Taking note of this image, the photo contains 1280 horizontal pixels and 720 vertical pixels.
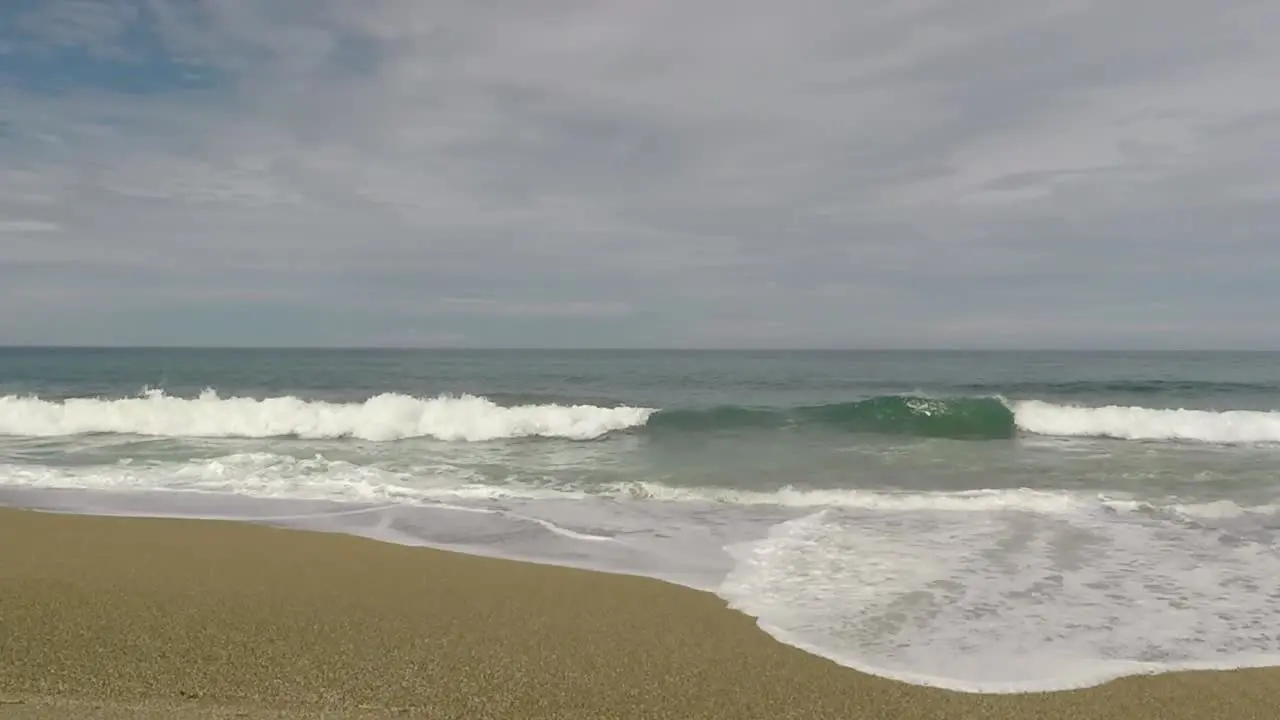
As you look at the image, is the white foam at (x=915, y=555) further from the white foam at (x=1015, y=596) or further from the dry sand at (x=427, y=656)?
the dry sand at (x=427, y=656)

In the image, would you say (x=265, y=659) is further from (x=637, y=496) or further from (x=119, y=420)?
(x=119, y=420)

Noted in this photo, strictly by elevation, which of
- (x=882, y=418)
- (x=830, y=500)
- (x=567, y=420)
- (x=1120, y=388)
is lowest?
(x=830, y=500)

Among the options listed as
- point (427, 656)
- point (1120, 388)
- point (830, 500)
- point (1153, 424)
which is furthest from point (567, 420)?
point (1120, 388)

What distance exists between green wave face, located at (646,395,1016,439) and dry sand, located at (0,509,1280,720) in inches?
586

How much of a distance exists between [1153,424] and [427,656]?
2153 cm

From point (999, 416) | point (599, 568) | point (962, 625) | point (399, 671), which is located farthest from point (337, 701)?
point (999, 416)

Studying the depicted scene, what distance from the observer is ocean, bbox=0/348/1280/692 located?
522cm

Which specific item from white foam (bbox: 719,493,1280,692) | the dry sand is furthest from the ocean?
the dry sand

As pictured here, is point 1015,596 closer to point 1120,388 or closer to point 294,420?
point 294,420

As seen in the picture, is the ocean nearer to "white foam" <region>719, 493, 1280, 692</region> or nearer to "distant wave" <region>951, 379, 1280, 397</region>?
"white foam" <region>719, 493, 1280, 692</region>

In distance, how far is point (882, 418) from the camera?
70.1 feet

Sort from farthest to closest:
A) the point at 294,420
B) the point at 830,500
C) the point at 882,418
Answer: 1. the point at 882,418
2. the point at 294,420
3. the point at 830,500

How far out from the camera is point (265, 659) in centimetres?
437

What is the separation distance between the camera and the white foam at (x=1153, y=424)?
64.5 feet
